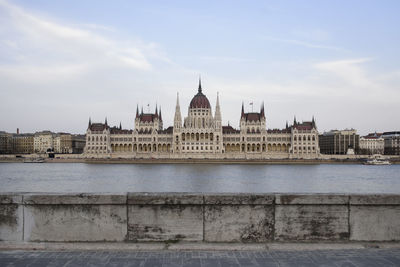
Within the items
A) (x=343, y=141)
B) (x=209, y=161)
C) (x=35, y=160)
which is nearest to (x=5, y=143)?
(x=35, y=160)

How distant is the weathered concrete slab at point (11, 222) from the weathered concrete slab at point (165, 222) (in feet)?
6.17

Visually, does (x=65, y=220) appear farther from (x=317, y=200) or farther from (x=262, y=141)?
(x=262, y=141)

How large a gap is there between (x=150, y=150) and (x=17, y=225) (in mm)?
127172

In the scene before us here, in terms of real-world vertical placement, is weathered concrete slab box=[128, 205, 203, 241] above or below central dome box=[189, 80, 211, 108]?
below

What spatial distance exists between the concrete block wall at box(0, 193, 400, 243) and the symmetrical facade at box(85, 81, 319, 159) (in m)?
116

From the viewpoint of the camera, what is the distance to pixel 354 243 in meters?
7.26

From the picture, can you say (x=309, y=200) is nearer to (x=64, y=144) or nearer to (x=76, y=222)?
(x=76, y=222)

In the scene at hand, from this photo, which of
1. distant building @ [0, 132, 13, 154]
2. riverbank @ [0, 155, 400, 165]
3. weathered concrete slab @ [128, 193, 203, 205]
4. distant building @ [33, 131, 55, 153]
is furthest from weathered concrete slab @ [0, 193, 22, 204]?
distant building @ [33, 131, 55, 153]

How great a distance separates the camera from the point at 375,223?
7332 mm

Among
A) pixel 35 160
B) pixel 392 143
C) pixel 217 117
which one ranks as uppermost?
pixel 217 117

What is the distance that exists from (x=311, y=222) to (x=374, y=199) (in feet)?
3.86

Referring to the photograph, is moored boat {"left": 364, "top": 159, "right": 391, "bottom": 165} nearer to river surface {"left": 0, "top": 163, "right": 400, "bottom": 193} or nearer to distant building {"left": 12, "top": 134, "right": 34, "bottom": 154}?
river surface {"left": 0, "top": 163, "right": 400, "bottom": 193}

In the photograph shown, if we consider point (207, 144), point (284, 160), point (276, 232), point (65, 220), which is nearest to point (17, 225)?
point (65, 220)

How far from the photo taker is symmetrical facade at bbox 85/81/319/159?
12762 centimetres
